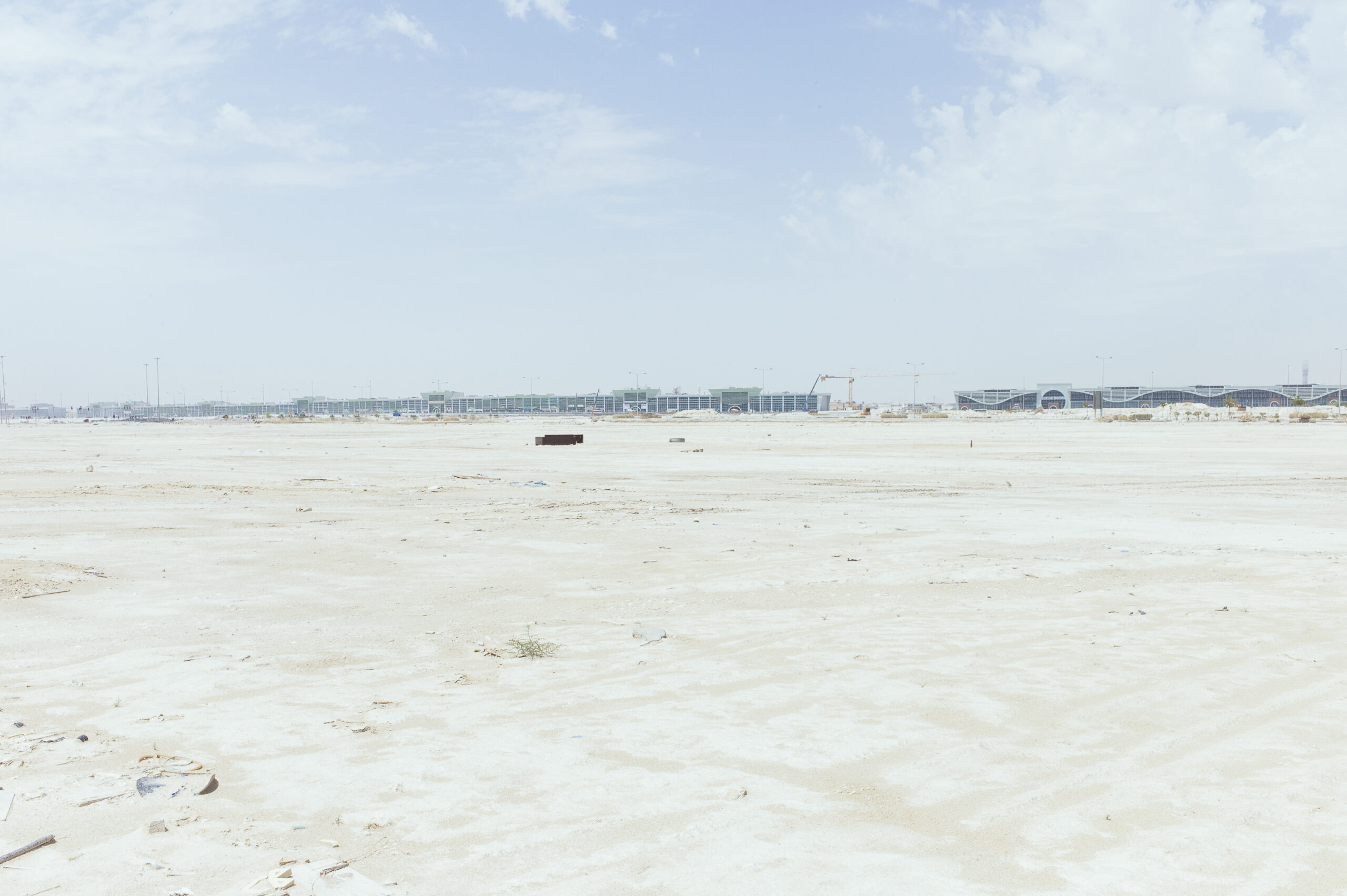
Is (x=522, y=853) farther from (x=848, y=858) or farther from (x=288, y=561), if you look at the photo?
(x=288, y=561)

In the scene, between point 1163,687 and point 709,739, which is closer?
point 709,739

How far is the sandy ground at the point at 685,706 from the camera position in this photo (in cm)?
363

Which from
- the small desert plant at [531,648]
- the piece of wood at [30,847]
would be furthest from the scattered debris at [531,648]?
the piece of wood at [30,847]

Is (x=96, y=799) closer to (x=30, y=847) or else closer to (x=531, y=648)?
(x=30, y=847)

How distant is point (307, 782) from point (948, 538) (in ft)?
32.3

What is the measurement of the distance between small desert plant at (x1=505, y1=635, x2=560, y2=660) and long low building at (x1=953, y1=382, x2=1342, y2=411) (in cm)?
16096

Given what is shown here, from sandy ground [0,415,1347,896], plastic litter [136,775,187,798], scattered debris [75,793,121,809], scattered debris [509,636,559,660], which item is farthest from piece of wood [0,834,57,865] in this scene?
scattered debris [509,636,559,660]

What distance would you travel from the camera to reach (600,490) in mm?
19547

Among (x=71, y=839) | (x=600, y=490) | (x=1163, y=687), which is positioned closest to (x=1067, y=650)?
(x=1163, y=687)

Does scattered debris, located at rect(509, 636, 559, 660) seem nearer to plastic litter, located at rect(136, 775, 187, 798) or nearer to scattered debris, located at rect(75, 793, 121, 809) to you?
plastic litter, located at rect(136, 775, 187, 798)

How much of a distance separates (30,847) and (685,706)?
328 centimetres

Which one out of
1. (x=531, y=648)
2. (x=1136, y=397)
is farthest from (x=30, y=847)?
(x=1136, y=397)

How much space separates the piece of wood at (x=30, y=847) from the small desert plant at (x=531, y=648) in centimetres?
320

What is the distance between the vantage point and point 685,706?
216 inches
